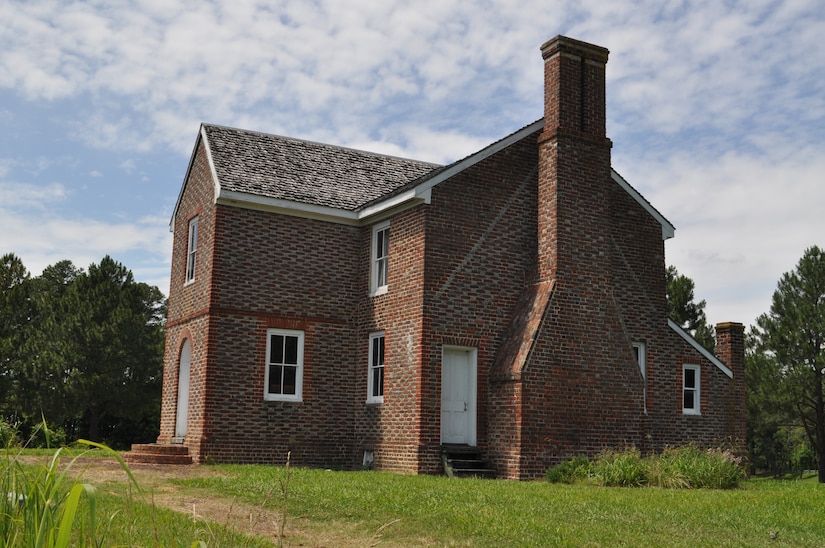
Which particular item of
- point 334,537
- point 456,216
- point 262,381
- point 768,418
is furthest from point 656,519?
point 768,418

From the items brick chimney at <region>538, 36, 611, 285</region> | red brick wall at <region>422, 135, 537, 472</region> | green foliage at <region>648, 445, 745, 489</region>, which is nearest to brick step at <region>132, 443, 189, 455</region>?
red brick wall at <region>422, 135, 537, 472</region>

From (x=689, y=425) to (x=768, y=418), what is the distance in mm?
21316

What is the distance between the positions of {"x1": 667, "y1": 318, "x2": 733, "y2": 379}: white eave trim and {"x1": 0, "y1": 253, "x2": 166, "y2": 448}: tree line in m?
27.0

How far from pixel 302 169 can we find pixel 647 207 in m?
8.68

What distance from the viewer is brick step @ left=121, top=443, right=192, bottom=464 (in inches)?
728

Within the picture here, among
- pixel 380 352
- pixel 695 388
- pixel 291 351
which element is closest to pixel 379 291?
pixel 380 352

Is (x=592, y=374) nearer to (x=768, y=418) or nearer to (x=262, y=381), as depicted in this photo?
(x=262, y=381)

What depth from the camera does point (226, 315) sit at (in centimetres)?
1911

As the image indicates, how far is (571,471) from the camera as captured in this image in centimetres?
Answer: 1603

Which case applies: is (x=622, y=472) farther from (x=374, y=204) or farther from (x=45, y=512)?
(x=45, y=512)

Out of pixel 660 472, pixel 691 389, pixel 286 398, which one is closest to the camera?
pixel 660 472

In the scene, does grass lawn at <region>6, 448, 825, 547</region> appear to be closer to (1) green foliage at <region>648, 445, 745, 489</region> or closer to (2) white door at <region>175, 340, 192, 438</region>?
(1) green foliage at <region>648, 445, 745, 489</region>

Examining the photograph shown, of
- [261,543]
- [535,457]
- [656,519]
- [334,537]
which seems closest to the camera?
[261,543]

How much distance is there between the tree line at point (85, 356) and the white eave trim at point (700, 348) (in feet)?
88.4
